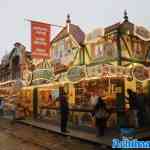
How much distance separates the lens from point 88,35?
19.0m

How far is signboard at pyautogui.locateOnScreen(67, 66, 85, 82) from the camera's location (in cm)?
1798

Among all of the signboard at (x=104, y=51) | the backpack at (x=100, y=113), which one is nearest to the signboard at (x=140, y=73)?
the signboard at (x=104, y=51)

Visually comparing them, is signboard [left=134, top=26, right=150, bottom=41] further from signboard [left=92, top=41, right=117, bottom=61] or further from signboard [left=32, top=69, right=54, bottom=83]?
signboard [left=32, top=69, right=54, bottom=83]

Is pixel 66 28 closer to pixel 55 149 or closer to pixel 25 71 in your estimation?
pixel 25 71

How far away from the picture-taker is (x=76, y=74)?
59.9 ft

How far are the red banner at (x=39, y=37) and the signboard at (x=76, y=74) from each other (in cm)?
214

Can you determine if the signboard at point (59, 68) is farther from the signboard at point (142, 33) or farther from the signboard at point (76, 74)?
the signboard at point (142, 33)

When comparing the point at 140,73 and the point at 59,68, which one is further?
the point at 59,68

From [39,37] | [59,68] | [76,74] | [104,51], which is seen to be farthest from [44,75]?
[104,51]

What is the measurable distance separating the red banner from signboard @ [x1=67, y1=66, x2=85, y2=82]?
214 centimetres

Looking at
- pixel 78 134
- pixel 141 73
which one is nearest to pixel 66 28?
pixel 141 73

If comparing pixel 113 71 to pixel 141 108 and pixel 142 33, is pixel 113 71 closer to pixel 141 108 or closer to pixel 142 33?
pixel 141 108

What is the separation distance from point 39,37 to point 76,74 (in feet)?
10.1

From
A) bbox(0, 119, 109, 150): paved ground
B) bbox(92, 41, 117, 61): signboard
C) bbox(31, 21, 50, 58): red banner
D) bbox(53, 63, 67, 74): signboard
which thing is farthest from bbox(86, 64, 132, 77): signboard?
bbox(53, 63, 67, 74): signboard
